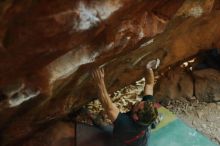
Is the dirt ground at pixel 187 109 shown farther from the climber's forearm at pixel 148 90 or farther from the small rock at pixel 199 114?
the climber's forearm at pixel 148 90

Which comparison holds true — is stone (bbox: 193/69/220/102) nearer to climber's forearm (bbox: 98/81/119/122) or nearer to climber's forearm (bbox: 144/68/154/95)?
climber's forearm (bbox: 144/68/154/95)

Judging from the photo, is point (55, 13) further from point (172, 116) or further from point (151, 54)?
point (172, 116)

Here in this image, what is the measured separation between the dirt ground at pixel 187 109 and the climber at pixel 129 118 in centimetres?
111

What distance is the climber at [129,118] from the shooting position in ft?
14.0

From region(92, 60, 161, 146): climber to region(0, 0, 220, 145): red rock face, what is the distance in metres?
0.27

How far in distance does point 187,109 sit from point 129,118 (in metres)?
2.34

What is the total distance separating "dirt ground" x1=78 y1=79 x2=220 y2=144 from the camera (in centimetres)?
587

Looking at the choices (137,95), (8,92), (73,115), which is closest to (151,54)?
(137,95)

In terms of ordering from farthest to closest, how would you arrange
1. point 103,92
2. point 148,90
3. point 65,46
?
point 148,90, point 103,92, point 65,46

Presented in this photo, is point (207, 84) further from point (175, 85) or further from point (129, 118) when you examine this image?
point (129, 118)

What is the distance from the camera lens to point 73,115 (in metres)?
5.68

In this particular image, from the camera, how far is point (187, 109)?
6.51m

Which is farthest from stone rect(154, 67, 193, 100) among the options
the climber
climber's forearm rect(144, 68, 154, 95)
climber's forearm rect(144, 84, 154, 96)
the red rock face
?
the climber

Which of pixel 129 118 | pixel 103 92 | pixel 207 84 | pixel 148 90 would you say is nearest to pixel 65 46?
pixel 103 92
